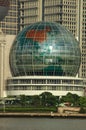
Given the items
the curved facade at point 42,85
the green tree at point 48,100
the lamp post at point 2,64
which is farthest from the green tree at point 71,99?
the lamp post at point 2,64

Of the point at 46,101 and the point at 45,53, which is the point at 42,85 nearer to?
the point at 45,53

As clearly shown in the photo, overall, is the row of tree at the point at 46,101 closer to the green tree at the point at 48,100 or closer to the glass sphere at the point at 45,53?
the green tree at the point at 48,100

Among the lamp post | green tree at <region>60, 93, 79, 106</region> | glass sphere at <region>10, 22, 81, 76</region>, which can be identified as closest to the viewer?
green tree at <region>60, 93, 79, 106</region>

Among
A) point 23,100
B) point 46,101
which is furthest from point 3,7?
point 23,100

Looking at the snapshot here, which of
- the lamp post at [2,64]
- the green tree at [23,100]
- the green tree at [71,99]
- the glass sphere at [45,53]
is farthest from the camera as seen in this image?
the lamp post at [2,64]

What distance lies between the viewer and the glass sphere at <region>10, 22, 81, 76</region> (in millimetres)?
157500

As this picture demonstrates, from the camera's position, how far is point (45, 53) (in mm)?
157125

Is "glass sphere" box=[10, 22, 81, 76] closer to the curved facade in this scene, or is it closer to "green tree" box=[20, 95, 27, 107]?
the curved facade

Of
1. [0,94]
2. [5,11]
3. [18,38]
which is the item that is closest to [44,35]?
[18,38]

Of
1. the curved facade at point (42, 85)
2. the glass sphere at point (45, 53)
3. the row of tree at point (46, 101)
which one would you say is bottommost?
the row of tree at point (46, 101)

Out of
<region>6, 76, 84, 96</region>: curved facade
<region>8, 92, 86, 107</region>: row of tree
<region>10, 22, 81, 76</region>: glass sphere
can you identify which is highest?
<region>10, 22, 81, 76</region>: glass sphere

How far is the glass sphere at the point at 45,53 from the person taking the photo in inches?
6201

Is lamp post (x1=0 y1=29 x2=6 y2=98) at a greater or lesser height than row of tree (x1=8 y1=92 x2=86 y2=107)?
greater

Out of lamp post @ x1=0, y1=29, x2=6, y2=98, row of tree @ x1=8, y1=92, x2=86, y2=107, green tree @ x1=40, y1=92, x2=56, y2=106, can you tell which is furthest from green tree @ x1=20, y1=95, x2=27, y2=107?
lamp post @ x1=0, y1=29, x2=6, y2=98
